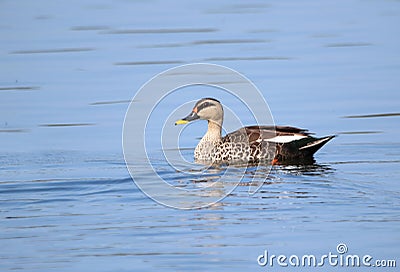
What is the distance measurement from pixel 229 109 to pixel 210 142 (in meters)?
1.93

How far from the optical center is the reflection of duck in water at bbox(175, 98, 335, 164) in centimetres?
1273

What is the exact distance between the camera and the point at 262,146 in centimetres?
1292

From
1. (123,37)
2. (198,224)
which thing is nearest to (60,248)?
(198,224)

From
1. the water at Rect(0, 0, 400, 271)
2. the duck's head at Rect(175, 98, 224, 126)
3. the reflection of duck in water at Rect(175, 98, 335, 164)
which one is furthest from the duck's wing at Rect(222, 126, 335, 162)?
the duck's head at Rect(175, 98, 224, 126)

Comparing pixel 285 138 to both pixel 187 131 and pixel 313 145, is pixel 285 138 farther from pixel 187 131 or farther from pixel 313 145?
pixel 187 131

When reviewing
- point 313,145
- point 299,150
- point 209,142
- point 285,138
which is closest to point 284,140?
point 285,138

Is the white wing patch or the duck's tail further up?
the white wing patch

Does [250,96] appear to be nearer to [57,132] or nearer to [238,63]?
[238,63]

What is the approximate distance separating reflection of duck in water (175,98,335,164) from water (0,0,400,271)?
10.8 inches

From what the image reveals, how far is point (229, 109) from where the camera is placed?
1517 cm

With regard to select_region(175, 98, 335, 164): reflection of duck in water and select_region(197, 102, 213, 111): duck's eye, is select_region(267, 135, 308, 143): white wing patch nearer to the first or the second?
select_region(175, 98, 335, 164): reflection of duck in water

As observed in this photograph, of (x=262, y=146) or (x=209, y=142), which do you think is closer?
(x=262, y=146)

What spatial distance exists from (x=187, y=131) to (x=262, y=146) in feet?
6.71

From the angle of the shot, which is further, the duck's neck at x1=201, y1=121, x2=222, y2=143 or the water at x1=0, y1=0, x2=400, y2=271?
the duck's neck at x1=201, y1=121, x2=222, y2=143
